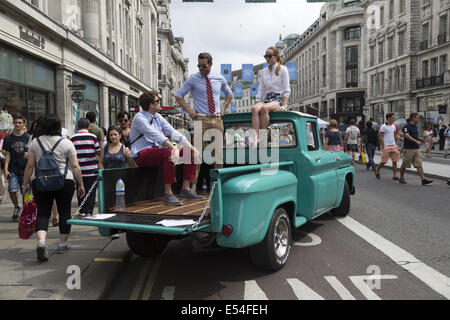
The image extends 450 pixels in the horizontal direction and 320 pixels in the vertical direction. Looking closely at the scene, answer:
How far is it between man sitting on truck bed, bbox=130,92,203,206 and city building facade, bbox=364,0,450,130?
95.8 ft

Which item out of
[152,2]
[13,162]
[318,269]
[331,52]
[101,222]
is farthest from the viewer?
[331,52]

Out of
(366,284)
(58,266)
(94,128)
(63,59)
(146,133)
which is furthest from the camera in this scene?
(63,59)

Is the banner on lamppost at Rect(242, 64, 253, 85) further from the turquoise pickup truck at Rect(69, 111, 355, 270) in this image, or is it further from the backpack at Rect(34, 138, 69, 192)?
the backpack at Rect(34, 138, 69, 192)

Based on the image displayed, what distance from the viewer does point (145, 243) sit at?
502 cm

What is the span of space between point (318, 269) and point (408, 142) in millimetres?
8081

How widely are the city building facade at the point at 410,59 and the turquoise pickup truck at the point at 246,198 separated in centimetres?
2805

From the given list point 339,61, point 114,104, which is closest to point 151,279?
point 114,104

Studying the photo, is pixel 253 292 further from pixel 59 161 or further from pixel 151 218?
pixel 59 161

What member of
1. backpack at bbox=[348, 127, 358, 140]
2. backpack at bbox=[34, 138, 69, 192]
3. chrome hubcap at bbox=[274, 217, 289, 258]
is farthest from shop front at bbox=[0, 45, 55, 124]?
backpack at bbox=[348, 127, 358, 140]

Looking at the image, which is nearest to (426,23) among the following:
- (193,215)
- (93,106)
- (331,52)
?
(331,52)

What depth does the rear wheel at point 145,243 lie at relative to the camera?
497 centimetres

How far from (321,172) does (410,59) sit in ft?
137
